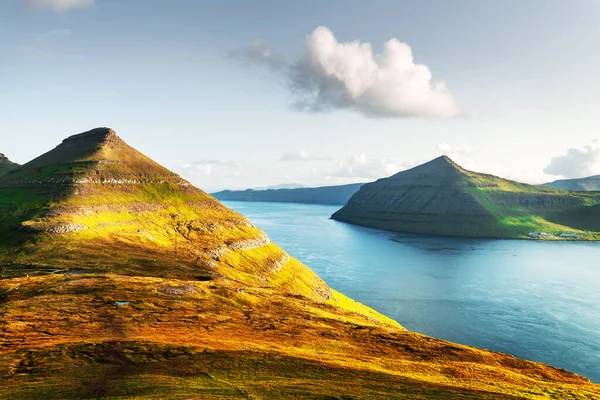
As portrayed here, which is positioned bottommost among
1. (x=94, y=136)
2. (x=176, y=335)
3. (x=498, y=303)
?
(x=498, y=303)

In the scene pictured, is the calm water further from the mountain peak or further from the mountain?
the mountain peak

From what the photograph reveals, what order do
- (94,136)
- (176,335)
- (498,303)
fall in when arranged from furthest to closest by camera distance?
(94,136) → (498,303) → (176,335)

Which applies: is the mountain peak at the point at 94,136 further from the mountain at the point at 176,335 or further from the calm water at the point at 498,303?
the calm water at the point at 498,303

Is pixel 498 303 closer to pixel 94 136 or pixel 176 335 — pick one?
pixel 176 335

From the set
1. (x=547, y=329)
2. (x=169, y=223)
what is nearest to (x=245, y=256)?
(x=169, y=223)

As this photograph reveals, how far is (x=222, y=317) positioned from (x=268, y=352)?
20183 mm

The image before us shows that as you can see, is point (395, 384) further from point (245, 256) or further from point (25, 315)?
point (245, 256)

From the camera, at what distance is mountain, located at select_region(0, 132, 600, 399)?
3638 cm

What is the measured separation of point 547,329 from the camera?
357 feet

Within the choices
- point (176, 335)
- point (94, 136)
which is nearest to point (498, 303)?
point (176, 335)

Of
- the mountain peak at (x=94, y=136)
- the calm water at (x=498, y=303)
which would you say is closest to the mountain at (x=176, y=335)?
the calm water at (x=498, y=303)

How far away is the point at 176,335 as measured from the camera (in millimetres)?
49531

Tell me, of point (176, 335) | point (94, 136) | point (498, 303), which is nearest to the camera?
point (176, 335)

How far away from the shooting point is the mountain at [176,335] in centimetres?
3638
